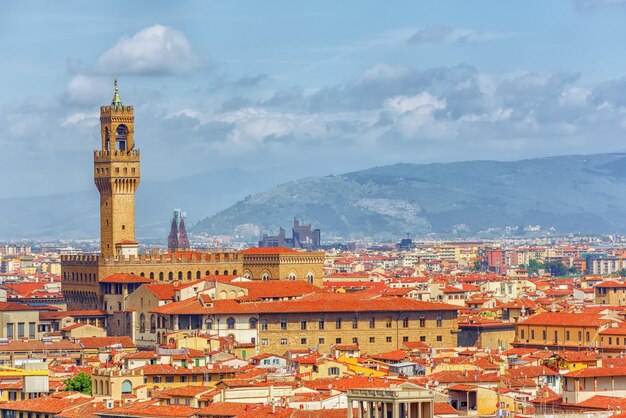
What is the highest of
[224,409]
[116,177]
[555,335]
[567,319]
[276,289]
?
[116,177]

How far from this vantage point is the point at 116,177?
101 metres

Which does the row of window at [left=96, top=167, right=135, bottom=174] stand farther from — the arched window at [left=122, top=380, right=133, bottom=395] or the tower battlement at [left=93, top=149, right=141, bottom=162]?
the arched window at [left=122, top=380, right=133, bottom=395]

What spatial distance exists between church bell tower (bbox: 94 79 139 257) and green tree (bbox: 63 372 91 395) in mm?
35632

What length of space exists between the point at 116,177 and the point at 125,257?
5158 millimetres

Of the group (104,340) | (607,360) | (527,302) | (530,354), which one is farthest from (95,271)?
(607,360)

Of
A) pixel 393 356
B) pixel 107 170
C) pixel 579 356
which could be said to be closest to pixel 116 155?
pixel 107 170

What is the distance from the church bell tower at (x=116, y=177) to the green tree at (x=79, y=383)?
35.6 metres

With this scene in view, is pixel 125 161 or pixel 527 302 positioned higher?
pixel 125 161

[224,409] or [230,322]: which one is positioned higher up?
[230,322]

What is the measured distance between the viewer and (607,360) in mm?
63625

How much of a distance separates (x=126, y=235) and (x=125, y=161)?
3.72 m

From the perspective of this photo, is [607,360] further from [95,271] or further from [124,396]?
[95,271]

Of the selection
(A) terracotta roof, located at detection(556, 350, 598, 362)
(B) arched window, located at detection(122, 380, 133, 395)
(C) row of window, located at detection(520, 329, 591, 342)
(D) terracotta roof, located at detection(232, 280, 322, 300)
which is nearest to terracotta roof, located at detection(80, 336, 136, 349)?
(D) terracotta roof, located at detection(232, 280, 322, 300)

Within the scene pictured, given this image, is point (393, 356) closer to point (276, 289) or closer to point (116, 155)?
point (276, 289)
